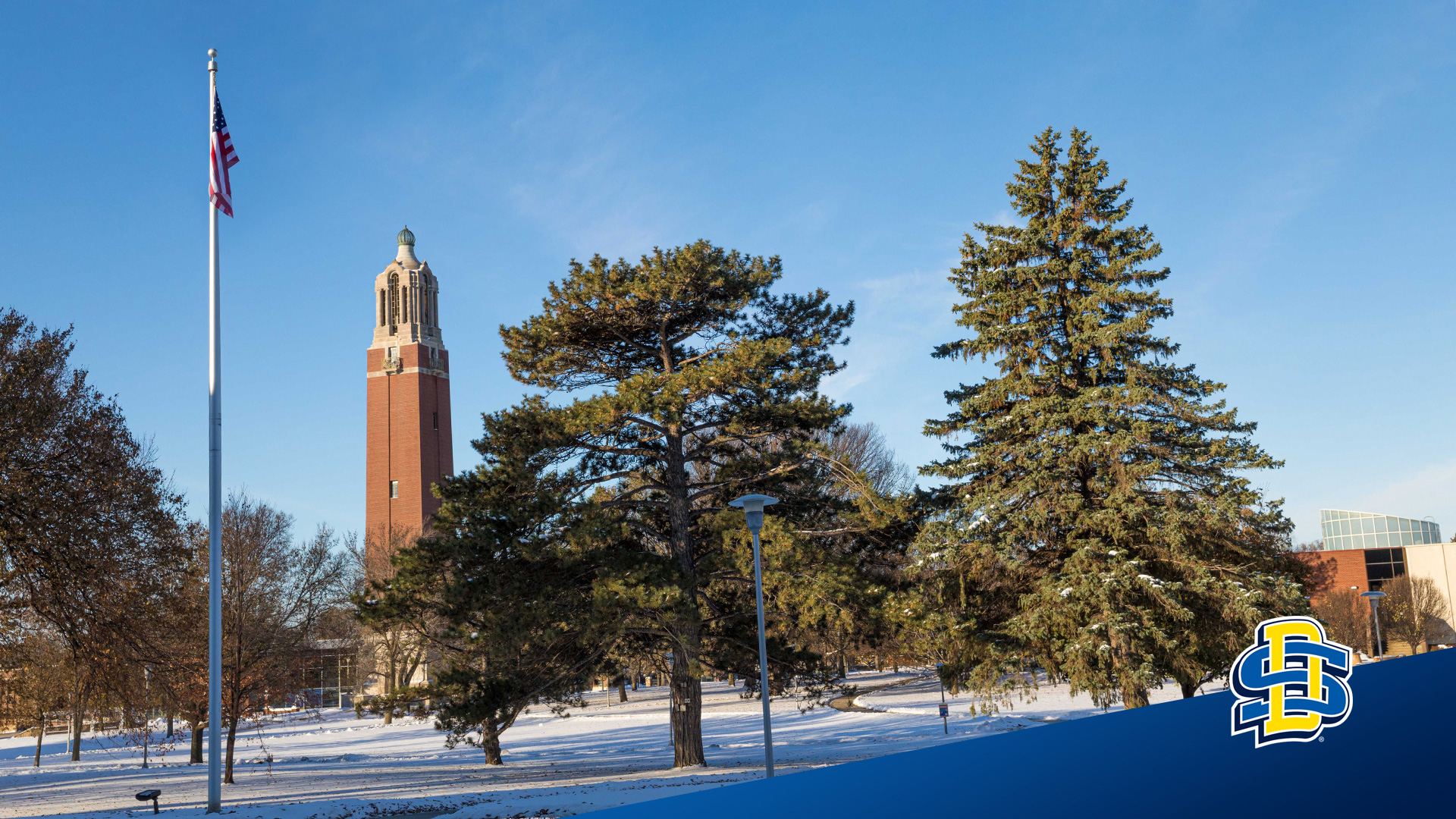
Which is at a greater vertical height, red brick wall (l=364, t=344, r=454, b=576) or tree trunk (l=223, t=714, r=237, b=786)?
red brick wall (l=364, t=344, r=454, b=576)

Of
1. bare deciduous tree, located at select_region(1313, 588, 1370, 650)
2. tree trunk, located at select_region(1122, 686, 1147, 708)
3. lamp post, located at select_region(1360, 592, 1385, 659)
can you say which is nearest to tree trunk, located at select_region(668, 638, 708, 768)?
tree trunk, located at select_region(1122, 686, 1147, 708)

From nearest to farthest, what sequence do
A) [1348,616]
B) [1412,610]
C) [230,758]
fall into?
[230,758] < [1348,616] < [1412,610]

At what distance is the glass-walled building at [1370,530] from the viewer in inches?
2884

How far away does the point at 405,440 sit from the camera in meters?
78.8

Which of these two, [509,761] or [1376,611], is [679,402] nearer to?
[509,761]

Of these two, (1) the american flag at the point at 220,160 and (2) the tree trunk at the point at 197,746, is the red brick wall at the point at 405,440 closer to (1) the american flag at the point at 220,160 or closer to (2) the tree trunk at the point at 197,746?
(2) the tree trunk at the point at 197,746

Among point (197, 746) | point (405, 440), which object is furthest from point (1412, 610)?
point (405, 440)

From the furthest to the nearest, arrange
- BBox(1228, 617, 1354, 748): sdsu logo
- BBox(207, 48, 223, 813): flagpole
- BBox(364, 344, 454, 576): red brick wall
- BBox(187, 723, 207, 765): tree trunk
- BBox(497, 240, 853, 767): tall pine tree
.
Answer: BBox(364, 344, 454, 576): red brick wall < BBox(187, 723, 207, 765): tree trunk < BBox(497, 240, 853, 767): tall pine tree < BBox(207, 48, 223, 813): flagpole < BBox(1228, 617, 1354, 748): sdsu logo

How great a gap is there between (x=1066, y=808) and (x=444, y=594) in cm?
1693

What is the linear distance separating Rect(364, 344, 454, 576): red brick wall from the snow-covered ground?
24.1 m

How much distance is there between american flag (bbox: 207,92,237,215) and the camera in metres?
15.4

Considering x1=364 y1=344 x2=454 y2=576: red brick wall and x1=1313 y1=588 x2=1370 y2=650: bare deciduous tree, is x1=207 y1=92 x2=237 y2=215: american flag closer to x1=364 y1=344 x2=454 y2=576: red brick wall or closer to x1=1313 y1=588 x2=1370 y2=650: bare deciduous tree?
x1=1313 y1=588 x2=1370 y2=650: bare deciduous tree

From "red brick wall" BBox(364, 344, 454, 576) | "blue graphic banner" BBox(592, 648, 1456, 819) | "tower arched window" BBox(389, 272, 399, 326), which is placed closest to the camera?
"blue graphic banner" BBox(592, 648, 1456, 819)

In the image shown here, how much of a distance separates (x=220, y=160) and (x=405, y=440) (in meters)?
65.9
